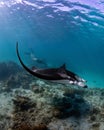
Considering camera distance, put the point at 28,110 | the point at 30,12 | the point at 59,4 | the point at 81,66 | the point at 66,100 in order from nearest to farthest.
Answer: the point at 28,110
the point at 66,100
the point at 59,4
the point at 30,12
the point at 81,66

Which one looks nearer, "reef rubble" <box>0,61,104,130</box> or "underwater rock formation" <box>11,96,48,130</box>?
"underwater rock formation" <box>11,96,48,130</box>

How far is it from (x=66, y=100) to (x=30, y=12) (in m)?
26.5

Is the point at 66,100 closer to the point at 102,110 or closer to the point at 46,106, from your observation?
the point at 46,106

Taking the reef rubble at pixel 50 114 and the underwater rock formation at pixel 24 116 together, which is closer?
the underwater rock formation at pixel 24 116

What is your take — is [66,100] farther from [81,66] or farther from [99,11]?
[81,66]

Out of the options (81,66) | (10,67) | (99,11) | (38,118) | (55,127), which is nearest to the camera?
(55,127)

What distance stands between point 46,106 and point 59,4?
20124 mm

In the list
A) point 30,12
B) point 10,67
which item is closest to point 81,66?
point 30,12

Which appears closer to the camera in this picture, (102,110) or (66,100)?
(102,110)

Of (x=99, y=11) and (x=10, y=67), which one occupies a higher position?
(x=99, y=11)

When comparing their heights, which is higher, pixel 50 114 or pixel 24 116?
pixel 50 114

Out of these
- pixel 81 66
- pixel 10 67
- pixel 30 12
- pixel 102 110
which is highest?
pixel 102 110

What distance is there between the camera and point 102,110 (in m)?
9.78

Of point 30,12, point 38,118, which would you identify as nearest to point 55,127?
point 38,118
